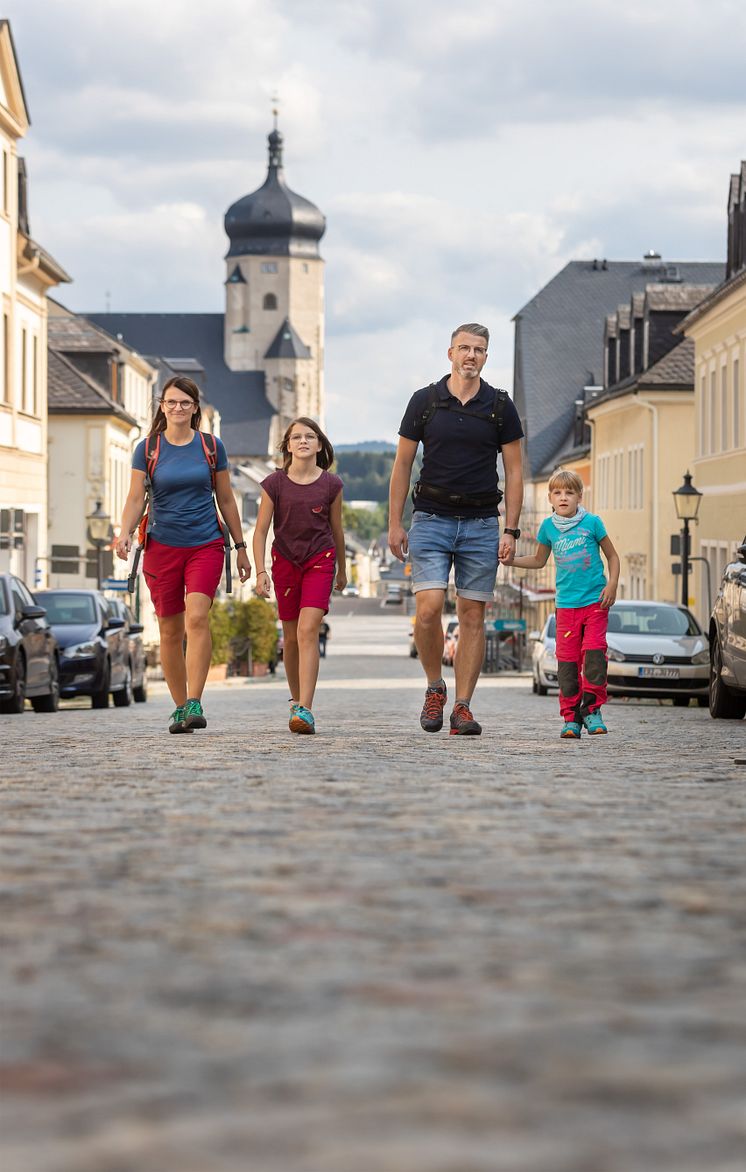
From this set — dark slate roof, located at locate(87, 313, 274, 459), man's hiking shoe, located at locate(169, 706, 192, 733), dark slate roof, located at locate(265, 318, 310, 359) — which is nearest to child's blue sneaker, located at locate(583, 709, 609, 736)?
man's hiking shoe, located at locate(169, 706, 192, 733)

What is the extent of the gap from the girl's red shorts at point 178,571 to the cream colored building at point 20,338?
30.0m

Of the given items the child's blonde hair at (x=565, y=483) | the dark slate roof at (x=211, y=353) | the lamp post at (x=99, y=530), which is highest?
the dark slate roof at (x=211, y=353)

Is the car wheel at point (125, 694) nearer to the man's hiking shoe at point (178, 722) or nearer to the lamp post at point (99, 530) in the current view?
the man's hiking shoe at point (178, 722)

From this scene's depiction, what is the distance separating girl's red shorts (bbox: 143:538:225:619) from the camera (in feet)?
37.6

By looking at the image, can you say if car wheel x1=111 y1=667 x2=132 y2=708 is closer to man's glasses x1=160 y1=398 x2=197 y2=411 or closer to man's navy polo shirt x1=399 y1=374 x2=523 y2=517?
man's glasses x1=160 y1=398 x2=197 y2=411

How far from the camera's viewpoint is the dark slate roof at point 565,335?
84.5 m

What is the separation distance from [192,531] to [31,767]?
2.56 metres

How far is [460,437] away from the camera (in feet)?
36.5

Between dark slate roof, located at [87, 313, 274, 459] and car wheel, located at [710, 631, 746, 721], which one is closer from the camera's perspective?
car wheel, located at [710, 631, 746, 721]

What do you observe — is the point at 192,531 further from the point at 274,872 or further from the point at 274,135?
the point at 274,135

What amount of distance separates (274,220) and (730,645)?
15233 cm

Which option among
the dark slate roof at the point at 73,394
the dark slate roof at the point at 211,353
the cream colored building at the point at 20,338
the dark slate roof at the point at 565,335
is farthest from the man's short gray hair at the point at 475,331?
the dark slate roof at the point at 211,353

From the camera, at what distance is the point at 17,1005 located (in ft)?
13.2

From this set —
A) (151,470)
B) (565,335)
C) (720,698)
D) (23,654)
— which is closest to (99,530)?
(23,654)
